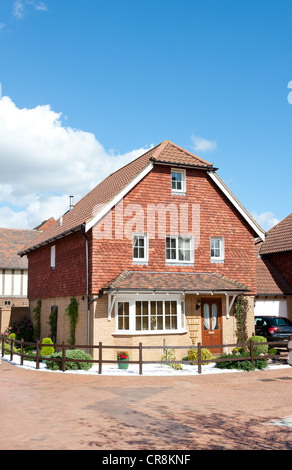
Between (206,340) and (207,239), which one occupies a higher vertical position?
(207,239)

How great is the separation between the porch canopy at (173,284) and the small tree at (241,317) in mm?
416

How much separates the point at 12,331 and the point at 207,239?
14990 millimetres

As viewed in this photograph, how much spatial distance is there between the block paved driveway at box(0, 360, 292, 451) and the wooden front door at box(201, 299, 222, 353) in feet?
15.9

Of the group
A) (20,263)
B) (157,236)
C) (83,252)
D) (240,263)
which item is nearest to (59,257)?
(83,252)

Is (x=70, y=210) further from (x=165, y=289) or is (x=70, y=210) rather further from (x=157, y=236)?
(x=165, y=289)

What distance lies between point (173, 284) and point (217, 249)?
4.18 m

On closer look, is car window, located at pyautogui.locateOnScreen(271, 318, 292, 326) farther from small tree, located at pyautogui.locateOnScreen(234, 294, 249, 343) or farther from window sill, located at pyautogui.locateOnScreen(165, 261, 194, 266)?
window sill, located at pyautogui.locateOnScreen(165, 261, 194, 266)

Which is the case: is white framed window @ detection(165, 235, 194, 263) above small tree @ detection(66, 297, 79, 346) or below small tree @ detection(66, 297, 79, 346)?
above

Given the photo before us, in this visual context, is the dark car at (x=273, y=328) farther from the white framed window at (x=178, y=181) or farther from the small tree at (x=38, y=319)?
the small tree at (x=38, y=319)

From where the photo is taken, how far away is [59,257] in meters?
25.2

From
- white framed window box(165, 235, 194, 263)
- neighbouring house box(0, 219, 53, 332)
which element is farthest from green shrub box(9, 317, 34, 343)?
white framed window box(165, 235, 194, 263)

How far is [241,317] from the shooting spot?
2280cm

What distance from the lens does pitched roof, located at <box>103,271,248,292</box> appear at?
20.1 meters

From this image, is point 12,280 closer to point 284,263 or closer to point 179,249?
point 179,249
